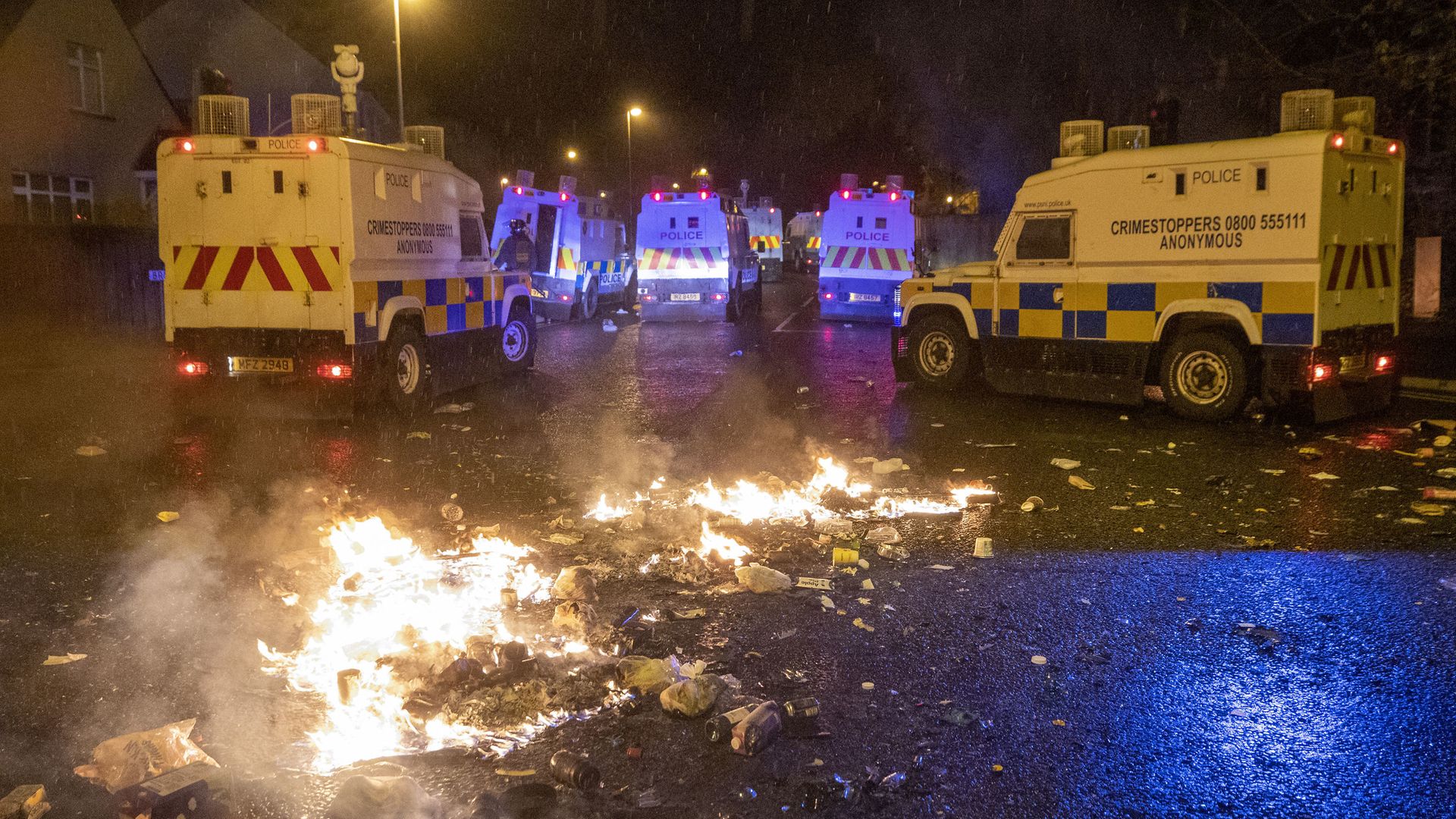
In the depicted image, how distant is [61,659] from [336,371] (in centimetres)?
563

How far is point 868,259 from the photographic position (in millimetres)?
22375

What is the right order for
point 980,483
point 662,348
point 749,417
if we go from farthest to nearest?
point 662,348
point 749,417
point 980,483

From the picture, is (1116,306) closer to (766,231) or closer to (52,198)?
(52,198)

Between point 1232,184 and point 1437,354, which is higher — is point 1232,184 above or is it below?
above

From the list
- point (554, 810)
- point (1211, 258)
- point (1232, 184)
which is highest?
point (1232, 184)

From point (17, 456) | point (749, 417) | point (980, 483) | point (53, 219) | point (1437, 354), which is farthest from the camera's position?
point (53, 219)

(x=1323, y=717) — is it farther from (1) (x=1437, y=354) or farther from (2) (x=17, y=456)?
(1) (x=1437, y=354)

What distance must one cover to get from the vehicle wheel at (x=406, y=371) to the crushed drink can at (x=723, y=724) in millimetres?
7504

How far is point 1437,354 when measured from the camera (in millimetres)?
14016

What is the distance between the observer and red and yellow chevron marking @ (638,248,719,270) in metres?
22.5

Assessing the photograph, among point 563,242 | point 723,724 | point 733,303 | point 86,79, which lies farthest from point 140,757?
point 86,79

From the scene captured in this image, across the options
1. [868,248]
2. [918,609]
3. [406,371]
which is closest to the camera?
[918,609]

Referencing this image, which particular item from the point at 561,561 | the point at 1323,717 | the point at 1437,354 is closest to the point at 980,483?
the point at 561,561

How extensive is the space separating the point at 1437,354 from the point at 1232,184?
6625 millimetres
